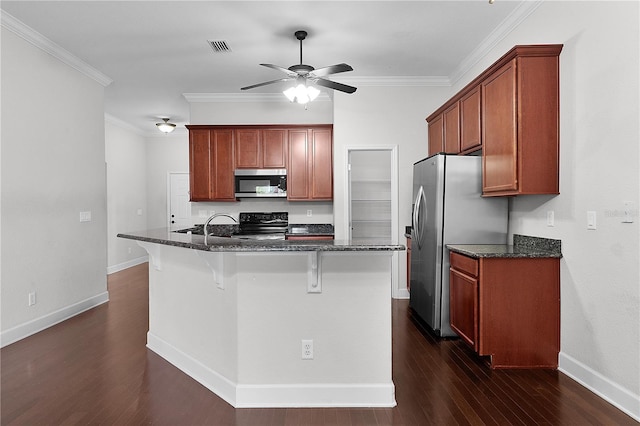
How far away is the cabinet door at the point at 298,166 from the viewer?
5199mm

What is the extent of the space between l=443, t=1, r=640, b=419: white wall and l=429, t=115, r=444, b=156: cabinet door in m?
1.49

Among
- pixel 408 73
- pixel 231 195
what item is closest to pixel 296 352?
pixel 231 195

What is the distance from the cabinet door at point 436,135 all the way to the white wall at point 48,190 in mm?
4284

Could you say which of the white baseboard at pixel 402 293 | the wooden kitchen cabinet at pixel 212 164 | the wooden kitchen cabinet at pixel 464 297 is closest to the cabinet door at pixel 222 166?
the wooden kitchen cabinet at pixel 212 164

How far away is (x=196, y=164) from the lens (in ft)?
17.3

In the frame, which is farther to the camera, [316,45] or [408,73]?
[408,73]

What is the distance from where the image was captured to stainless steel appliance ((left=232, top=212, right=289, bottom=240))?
552 centimetres

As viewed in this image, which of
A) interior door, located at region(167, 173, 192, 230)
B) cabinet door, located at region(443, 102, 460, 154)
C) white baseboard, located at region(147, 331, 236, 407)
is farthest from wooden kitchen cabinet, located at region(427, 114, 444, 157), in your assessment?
interior door, located at region(167, 173, 192, 230)

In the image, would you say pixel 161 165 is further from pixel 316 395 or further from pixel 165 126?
pixel 316 395

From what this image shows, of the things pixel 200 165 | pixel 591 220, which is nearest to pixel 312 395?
pixel 591 220

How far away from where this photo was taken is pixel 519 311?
269cm

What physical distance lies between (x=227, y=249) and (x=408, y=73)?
366cm

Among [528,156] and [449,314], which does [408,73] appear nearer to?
[528,156]

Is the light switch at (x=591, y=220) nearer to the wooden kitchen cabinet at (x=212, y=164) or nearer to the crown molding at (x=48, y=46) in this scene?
the wooden kitchen cabinet at (x=212, y=164)
